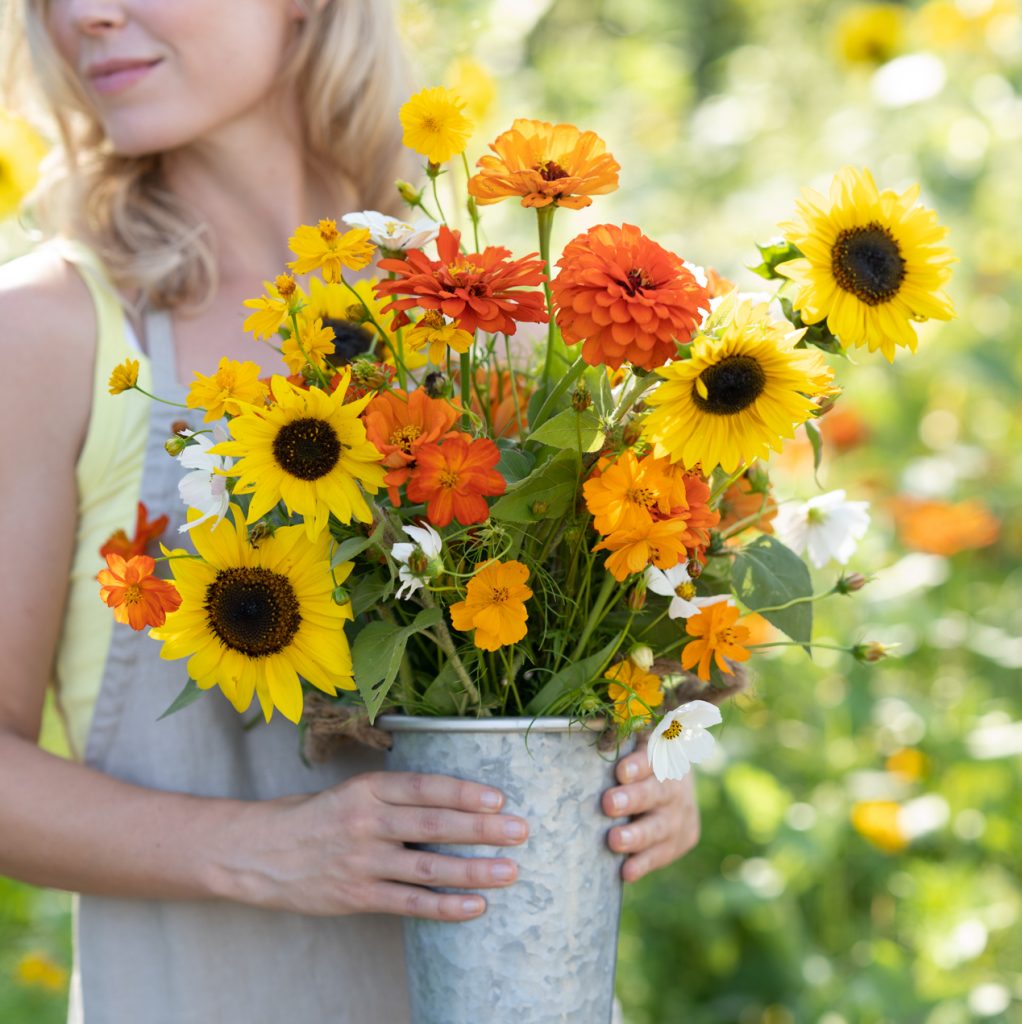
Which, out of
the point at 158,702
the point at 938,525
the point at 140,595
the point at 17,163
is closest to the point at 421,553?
the point at 140,595

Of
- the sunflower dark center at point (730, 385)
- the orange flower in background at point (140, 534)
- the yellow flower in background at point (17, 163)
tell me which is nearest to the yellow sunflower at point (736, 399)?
the sunflower dark center at point (730, 385)

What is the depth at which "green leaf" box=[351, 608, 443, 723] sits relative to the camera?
620 millimetres

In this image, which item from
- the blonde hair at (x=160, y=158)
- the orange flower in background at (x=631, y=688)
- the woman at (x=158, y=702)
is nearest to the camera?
the orange flower in background at (x=631, y=688)

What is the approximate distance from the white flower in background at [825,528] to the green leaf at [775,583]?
4 cm

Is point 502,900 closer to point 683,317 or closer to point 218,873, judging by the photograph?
point 218,873

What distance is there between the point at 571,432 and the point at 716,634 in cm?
14

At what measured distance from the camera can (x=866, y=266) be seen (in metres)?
0.63

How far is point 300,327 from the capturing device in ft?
2.15

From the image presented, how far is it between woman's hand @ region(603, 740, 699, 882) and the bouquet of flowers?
0.26 feet

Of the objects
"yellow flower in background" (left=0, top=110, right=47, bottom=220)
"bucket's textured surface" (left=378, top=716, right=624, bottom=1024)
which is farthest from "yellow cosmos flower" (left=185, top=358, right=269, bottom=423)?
"yellow flower in background" (left=0, top=110, right=47, bottom=220)

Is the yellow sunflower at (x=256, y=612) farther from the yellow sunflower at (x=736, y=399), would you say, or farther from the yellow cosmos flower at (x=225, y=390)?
the yellow sunflower at (x=736, y=399)

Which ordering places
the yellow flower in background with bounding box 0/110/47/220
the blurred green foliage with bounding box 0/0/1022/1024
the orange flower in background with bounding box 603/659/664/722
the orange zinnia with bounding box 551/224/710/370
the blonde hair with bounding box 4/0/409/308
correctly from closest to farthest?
the orange zinnia with bounding box 551/224/710/370, the orange flower in background with bounding box 603/659/664/722, the blonde hair with bounding box 4/0/409/308, the yellow flower in background with bounding box 0/110/47/220, the blurred green foliage with bounding box 0/0/1022/1024

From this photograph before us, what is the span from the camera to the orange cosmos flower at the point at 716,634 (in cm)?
65

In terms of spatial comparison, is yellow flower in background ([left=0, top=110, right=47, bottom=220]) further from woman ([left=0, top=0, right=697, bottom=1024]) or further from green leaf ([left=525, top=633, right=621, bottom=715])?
green leaf ([left=525, top=633, right=621, bottom=715])
